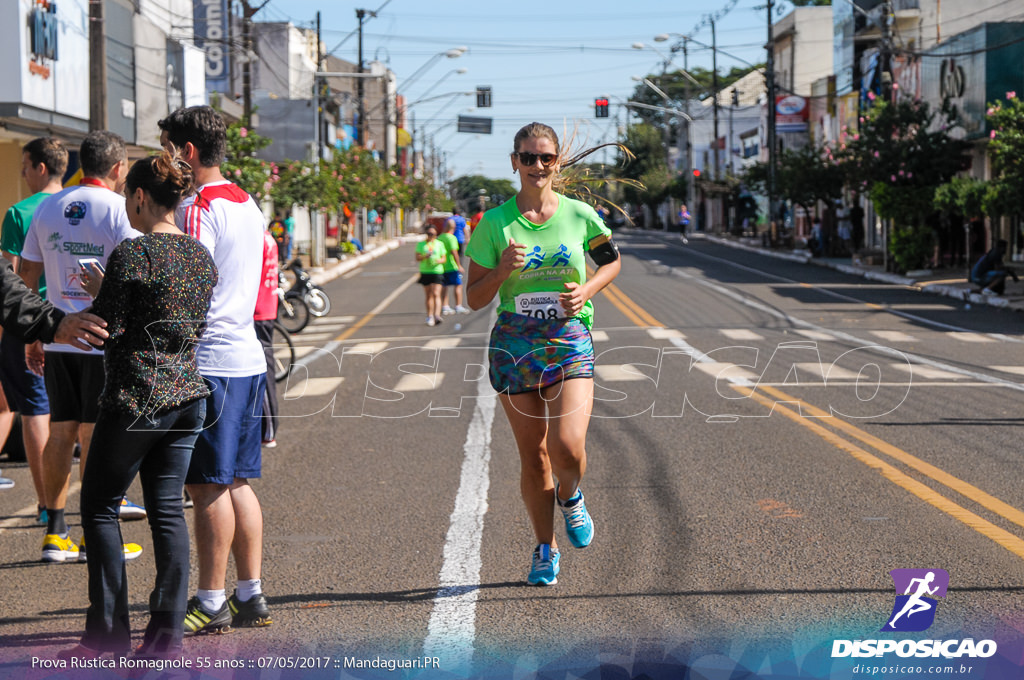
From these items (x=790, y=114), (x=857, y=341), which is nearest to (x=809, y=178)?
(x=790, y=114)

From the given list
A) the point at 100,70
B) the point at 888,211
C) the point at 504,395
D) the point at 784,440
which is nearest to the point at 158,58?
the point at 100,70

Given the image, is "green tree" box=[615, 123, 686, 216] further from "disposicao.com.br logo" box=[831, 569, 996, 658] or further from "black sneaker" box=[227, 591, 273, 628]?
"black sneaker" box=[227, 591, 273, 628]

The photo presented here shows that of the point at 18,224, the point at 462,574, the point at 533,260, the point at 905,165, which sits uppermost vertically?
the point at 905,165

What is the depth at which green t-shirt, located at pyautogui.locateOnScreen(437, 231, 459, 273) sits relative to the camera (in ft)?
70.9

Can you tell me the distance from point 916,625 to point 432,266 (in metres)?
16.6

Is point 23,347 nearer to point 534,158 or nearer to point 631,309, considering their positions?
point 534,158

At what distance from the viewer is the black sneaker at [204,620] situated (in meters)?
4.91

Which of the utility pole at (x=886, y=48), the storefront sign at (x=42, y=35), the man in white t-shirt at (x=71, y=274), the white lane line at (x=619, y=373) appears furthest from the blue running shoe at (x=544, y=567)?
the utility pole at (x=886, y=48)

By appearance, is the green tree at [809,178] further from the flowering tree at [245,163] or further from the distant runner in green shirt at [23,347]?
the distant runner in green shirt at [23,347]

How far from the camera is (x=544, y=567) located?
560 cm

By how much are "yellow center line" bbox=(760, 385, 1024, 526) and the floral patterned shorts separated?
2815 mm

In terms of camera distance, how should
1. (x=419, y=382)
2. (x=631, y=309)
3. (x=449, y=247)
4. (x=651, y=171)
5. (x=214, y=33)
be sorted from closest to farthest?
(x=419, y=382), (x=449, y=247), (x=631, y=309), (x=214, y=33), (x=651, y=171)

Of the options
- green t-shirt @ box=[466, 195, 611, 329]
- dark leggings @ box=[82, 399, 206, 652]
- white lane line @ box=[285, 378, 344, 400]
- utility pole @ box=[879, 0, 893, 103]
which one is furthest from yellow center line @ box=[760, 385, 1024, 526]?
utility pole @ box=[879, 0, 893, 103]

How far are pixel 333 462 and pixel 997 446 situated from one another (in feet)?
15.8
